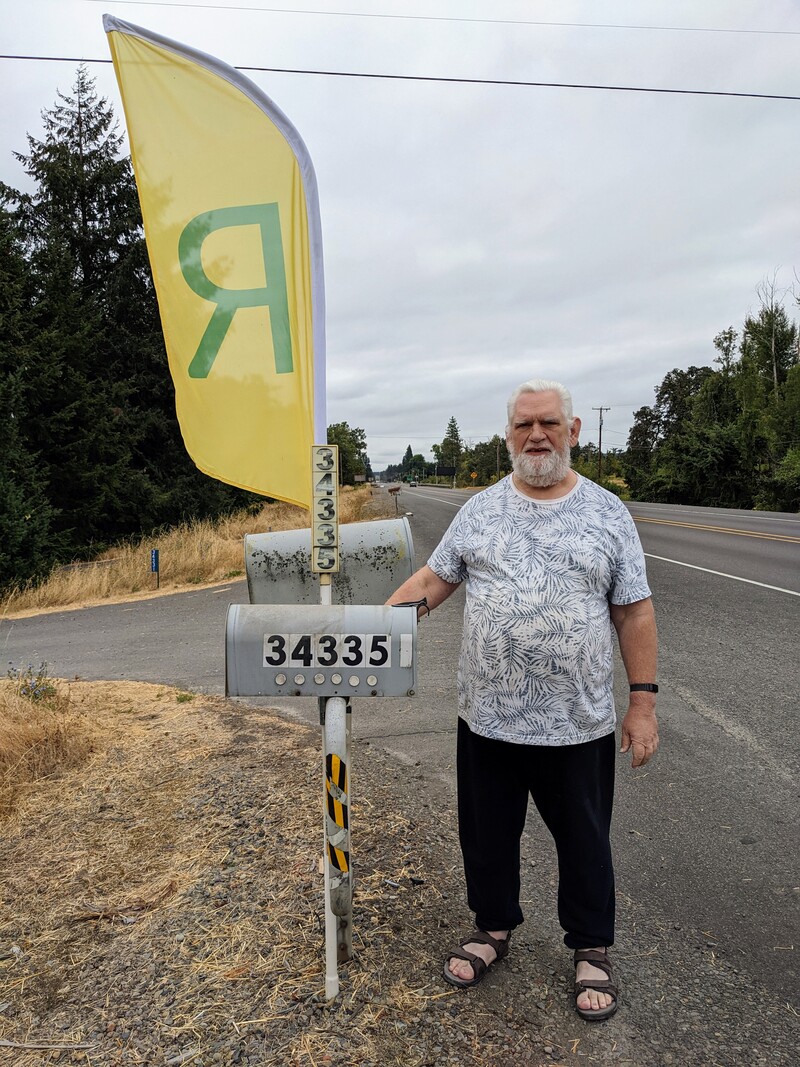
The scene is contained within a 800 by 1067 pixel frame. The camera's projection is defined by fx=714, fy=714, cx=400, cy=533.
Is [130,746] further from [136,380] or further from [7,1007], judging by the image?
[136,380]

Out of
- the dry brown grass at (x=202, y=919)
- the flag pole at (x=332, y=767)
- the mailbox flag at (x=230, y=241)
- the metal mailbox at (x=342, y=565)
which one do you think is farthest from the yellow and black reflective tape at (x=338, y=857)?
the mailbox flag at (x=230, y=241)

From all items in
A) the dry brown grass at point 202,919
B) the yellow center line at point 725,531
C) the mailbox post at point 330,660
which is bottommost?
the dry brown grass at point 202,919

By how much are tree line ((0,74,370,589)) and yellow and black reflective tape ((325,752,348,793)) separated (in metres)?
13.4

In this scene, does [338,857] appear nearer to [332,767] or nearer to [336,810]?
[336,810]

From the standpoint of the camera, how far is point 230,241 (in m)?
2.43

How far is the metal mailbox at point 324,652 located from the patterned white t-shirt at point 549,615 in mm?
277

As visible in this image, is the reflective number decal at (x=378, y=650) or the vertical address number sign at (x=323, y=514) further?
the vertical address number sign at (x=323, y=514)

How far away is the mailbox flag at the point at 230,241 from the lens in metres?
2.42

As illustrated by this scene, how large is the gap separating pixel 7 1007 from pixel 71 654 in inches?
232

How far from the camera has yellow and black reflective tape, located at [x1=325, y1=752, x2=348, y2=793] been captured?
2.11m

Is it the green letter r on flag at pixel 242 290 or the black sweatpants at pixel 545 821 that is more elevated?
the green letter r on flag at pixel 242 290

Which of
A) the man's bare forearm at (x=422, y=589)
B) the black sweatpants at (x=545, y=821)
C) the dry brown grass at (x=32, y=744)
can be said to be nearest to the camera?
the black sweatpants at (x=545, y=821)

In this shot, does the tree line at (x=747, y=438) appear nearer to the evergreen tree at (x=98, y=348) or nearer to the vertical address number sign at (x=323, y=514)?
the evergreen tree at (x=98, y=348)

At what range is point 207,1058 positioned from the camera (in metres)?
1.96
